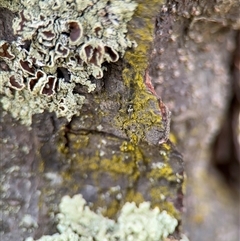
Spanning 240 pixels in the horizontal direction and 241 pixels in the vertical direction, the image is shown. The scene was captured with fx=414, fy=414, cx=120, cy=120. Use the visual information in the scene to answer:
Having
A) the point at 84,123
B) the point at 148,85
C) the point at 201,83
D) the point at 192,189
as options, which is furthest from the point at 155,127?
the point at 192,189

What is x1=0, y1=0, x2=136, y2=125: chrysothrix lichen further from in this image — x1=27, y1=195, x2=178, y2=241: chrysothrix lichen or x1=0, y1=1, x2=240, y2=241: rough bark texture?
x1=27, y1=195, x2=178, y2=241: chrysothrix lichen

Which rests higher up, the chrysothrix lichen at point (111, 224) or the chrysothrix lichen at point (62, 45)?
the chrysothrix lichen at point (62, 45)

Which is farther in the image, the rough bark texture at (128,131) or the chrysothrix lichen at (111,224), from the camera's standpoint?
the chrysothrix lichen at (111,224)

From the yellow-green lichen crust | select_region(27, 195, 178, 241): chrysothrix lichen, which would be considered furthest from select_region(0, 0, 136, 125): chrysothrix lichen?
select_region(27, 195, 178, 241): chrysothrix lichen

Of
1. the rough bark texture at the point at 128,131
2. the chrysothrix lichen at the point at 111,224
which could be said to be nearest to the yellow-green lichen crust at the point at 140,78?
the rough bark texture at the point at 128,131

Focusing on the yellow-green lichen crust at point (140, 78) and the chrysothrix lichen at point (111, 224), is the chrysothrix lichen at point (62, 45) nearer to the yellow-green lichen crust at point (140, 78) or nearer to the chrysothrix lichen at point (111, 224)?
the yellow-green lichen crust at point (140, 78)
